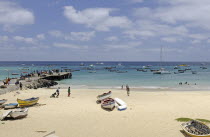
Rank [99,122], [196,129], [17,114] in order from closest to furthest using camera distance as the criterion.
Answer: [196,129], [99,122], [17,114]

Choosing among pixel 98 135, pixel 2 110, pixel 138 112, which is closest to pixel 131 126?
pixel 98 135

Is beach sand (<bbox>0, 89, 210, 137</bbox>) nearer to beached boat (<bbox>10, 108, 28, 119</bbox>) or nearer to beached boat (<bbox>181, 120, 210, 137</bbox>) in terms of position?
beached boat (<bbox>10, 108, 28, 119</bbox>)

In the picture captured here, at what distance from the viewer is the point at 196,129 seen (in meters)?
13.2

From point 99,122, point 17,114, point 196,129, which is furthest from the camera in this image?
point 17,114

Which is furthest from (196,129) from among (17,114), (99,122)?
(17,114)

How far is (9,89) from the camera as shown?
32.5m

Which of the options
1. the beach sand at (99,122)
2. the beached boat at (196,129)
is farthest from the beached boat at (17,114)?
the beached boat at (196,129)

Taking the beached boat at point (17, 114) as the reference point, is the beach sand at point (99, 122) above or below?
below

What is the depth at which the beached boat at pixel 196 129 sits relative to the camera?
1234cm

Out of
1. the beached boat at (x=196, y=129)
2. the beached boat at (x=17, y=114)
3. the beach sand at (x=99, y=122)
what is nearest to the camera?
the beached boat at (x=196, y=129)

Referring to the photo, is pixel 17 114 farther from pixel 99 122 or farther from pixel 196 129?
pixel 196 129

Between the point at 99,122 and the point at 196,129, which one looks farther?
the point at 99,122

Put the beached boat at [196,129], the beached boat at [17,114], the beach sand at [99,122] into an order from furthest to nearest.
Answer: the beached boat at [17,114] → the beach sand at [99,122] → the beached boat at [196,129]

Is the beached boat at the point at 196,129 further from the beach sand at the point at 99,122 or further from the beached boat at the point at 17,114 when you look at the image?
the beached boat at the point at 17,114
